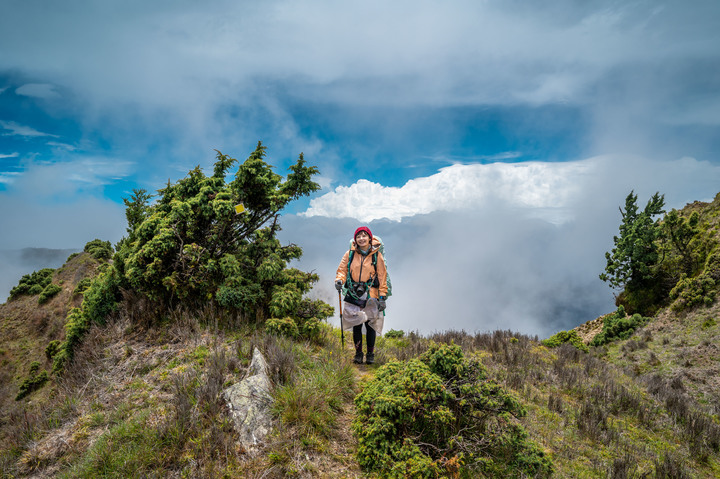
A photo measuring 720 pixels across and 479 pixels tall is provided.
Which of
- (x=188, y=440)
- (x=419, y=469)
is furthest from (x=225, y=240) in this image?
(x=419, y=469)

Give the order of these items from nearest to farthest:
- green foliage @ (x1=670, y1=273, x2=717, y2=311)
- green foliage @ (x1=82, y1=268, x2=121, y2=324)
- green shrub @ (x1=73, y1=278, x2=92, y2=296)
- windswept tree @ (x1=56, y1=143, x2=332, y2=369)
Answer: windswept tree @ (x1=56, y1=143, x2=332, y2=369)
green foliage @ (x1=82, y1=268, x2=121, y2=324)
green foliage @ (x1=670, y1=273, x2=717, y2=311)
green shrub @ (x1=73, y1=278, x2=92, y2=296)

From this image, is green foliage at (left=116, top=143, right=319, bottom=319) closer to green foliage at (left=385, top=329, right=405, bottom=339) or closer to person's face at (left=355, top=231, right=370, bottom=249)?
person's face at (left=355, top=231, right=370, bottom=249)

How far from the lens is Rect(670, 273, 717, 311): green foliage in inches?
478

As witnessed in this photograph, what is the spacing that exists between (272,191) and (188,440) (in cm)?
536

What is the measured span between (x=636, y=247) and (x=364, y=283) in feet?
58.3

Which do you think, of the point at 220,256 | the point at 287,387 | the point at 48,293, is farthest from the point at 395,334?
the point at 48,293

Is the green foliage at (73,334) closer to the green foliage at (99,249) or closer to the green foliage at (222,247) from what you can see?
the green foliage at (222,247)

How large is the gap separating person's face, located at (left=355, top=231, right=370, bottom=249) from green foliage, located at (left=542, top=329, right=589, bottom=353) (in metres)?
10.6

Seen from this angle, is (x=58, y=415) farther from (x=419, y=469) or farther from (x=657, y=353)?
(x=657, y=353)

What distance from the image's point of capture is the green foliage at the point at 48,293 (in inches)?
904

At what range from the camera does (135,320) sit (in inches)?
296

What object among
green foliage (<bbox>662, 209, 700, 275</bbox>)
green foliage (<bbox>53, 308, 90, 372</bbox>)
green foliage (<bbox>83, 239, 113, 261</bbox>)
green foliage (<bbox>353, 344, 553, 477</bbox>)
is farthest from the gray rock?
green foliage (<bbox>83, 239, 113, 261</bbox>)

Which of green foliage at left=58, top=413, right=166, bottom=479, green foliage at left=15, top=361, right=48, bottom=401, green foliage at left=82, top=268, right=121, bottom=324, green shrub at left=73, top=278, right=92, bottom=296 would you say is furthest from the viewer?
green shrub at left=73, top=278, right=92, bottom=296

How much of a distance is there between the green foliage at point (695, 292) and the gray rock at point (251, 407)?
16174 millimetres
